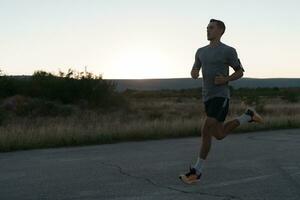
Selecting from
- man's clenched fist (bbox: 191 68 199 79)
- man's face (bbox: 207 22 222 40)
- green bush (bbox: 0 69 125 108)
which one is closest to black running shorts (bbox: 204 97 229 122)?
man's clenched fist (bbox: 191 68 199 79)

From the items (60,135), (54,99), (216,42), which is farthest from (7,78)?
(216,42)

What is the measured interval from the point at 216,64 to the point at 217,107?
575 millimetres

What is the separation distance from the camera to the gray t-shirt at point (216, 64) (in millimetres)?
8086

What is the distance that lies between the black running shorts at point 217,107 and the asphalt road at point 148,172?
89cm

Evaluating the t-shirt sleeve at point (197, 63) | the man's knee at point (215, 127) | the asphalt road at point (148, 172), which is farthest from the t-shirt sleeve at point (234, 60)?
the asphalt road at point (148, 172)

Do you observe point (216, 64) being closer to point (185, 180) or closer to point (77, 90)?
point (185, 180)

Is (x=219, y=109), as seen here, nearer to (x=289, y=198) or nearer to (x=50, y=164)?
(x=289, y=198)

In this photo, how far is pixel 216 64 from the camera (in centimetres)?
809

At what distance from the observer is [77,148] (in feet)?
42.9

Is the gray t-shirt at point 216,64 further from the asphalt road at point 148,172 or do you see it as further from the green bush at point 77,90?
the green bush at point 77,90

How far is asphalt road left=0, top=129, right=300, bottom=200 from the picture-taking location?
24.0ft

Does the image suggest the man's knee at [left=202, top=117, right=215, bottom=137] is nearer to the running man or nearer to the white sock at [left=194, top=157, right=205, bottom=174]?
the running man

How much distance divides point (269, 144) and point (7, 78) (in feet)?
113

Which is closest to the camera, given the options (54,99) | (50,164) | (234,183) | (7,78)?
(234,183)
